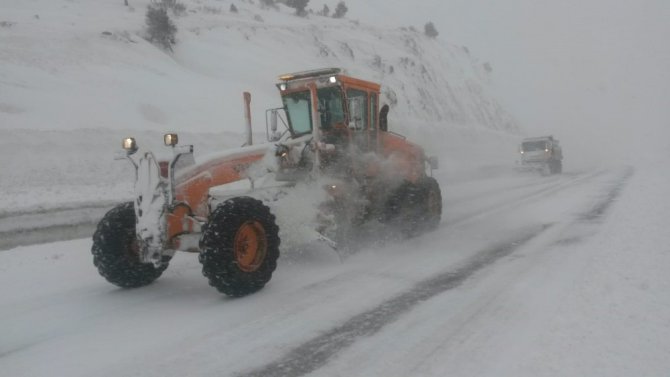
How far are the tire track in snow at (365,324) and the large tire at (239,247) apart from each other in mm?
1220

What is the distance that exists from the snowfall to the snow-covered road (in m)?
0.02

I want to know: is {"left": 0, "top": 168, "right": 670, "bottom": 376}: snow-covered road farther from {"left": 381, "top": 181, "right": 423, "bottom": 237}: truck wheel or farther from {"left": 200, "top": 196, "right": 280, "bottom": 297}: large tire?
{"left": 381, "top": 181, "right": 423, "bottom": 237}: truck wheel

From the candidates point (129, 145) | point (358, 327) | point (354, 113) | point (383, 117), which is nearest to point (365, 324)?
point (358, 327)

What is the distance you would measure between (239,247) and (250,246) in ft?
0.51

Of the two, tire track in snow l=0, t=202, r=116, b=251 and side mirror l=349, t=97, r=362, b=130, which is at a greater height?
side mirror l=349, t=97, r=362, b=130

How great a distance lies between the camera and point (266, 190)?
22.5ft

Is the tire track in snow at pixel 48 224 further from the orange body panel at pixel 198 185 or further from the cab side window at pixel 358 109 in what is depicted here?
the cab side window at pixel 358 109

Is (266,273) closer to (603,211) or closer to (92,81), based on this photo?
(603,211)

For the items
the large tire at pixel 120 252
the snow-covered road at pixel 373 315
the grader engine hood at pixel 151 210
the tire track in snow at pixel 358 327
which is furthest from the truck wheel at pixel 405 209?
the grader engine hood at pixel 151 210

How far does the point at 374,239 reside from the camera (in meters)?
8.47

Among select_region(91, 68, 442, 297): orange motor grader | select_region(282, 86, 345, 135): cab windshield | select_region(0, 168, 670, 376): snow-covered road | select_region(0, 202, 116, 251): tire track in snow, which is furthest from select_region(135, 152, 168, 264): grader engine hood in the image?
select_region(0, 202, 116, 251): tire track in snow

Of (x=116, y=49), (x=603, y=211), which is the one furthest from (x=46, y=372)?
(x=116, y=49)

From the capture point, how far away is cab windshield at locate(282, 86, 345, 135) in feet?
27.0

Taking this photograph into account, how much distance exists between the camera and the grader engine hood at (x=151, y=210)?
5441 millimetres
